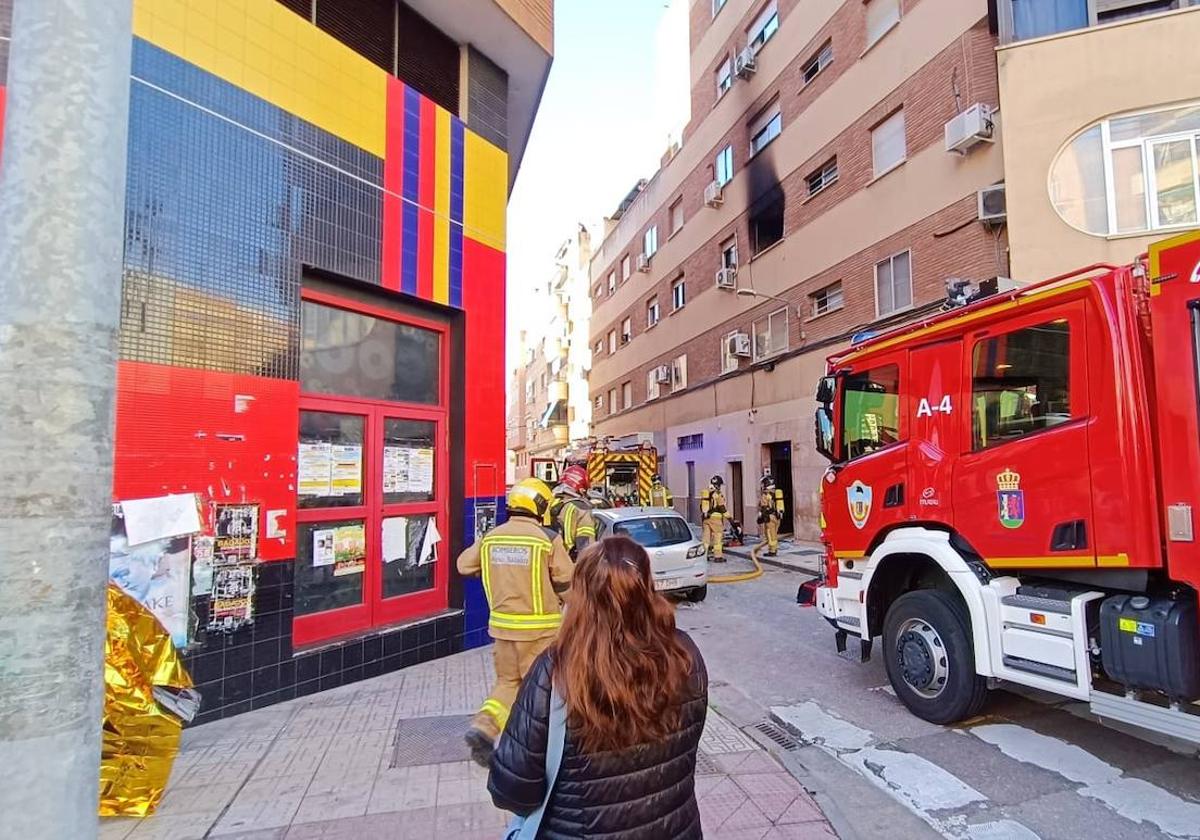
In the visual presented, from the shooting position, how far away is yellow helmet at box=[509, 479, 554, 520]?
434 cm

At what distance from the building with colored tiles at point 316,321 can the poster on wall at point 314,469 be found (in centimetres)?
2

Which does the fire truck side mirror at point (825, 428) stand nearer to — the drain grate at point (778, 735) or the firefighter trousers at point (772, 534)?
the drain grate at point (778, 735)

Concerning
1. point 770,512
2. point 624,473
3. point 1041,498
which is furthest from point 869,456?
point 624,473

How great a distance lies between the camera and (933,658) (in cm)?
499

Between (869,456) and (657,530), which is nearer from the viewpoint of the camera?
(869,456)

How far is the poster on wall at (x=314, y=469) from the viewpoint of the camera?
5.76 metres

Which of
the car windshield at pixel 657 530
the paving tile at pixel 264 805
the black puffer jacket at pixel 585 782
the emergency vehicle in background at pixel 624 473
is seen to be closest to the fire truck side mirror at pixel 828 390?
the car windshield at pixel 657 530

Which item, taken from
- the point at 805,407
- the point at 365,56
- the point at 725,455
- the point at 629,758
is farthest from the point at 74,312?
the point at 725,455

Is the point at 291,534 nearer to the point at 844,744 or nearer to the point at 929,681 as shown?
the point at 844,744

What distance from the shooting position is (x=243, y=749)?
4.46 m

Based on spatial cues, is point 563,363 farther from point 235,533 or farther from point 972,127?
point 235,533

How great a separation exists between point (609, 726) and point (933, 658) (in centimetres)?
423

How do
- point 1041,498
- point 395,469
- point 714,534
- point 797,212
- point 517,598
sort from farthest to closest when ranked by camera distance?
1. point 797,212
2. point 714,534
3. point 395,469
4. point 1041,498
5. point 517,598

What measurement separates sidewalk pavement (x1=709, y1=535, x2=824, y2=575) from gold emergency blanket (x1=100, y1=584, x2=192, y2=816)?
417 inches
